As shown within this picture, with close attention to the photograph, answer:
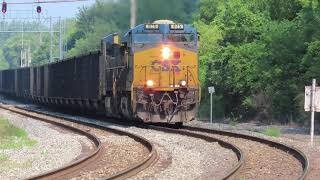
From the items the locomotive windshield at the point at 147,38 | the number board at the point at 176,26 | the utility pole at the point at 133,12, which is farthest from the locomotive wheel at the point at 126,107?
the utility pole at the point at 133,12

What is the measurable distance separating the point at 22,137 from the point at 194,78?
736 centimetres

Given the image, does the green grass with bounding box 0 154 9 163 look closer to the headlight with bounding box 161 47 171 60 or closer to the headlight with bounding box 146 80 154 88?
the headlight with bounding box 146 80 154 88

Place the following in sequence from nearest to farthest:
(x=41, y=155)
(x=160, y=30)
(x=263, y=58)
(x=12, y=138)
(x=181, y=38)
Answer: (x=41, y=155) < (x=12, y=138) < (x=160, y=30) < (x=181, y=38) < (x=263, y=58)

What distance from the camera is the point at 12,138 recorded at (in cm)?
1856

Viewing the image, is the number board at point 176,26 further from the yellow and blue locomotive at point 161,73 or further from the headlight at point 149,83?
the headlight at point 149,83

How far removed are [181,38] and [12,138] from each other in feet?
25.9

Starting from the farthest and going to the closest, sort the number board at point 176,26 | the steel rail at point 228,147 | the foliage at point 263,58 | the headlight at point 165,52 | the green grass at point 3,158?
the foliage at point 263,58
the number board at point 176,26
the headlight at point 165,52
the green grass at point 3,158
the steel rail at point 228,147

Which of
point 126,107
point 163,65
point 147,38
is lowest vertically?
point 126,107

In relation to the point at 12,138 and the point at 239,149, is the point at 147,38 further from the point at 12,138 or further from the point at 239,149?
the point at 239,149

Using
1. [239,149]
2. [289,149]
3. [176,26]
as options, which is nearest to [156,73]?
[176,26]

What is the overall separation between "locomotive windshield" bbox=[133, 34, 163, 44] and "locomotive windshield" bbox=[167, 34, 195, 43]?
0.35m

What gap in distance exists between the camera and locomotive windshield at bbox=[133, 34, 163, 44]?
75.0 ft

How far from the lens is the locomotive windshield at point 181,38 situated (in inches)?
919

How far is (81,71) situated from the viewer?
106 feet
